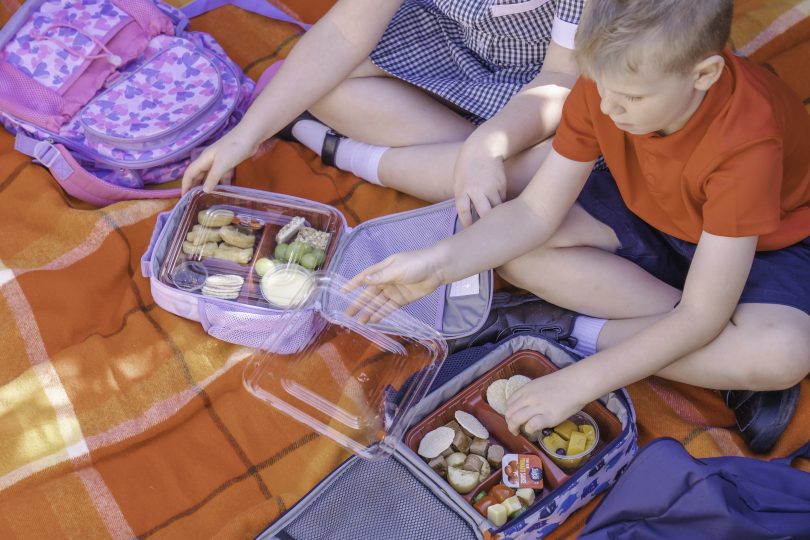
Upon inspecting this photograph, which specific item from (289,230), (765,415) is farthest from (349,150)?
(765,415)

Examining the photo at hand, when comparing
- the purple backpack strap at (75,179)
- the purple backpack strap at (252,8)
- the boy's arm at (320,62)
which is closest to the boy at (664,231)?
the boy's arm at (320,62)

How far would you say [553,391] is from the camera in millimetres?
982

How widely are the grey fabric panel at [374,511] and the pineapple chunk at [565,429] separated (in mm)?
160

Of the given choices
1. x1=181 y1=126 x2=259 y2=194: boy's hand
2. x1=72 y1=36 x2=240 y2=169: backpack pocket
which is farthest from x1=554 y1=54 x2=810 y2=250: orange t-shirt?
x1=72 y1=36 x2=240 y2=169: backpack pocket

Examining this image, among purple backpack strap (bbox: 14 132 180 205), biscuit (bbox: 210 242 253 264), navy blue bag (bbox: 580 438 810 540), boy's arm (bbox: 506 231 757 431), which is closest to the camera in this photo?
navy blue bag (bbox: 580 438 810 540)

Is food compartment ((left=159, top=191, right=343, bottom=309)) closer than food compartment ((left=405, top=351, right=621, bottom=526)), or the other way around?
food compartment ((left=405, top=351, right=621, bottom=526))

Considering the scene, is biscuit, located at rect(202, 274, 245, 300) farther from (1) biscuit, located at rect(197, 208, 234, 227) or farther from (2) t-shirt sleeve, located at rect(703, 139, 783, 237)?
(2) t-shirt sleeve, located at rect(703, 139, 783, 237)

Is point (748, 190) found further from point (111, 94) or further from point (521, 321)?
point (111, 94)

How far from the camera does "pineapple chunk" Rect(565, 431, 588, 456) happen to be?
39.4 inches

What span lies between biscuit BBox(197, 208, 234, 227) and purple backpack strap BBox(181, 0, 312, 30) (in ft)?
1.77

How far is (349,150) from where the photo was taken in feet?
4.57

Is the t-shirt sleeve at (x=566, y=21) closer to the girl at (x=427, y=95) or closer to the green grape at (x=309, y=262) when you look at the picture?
the girl at (x=427, y=95)

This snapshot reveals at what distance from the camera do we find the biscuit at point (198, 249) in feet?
4.11

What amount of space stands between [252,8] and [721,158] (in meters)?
1.09
